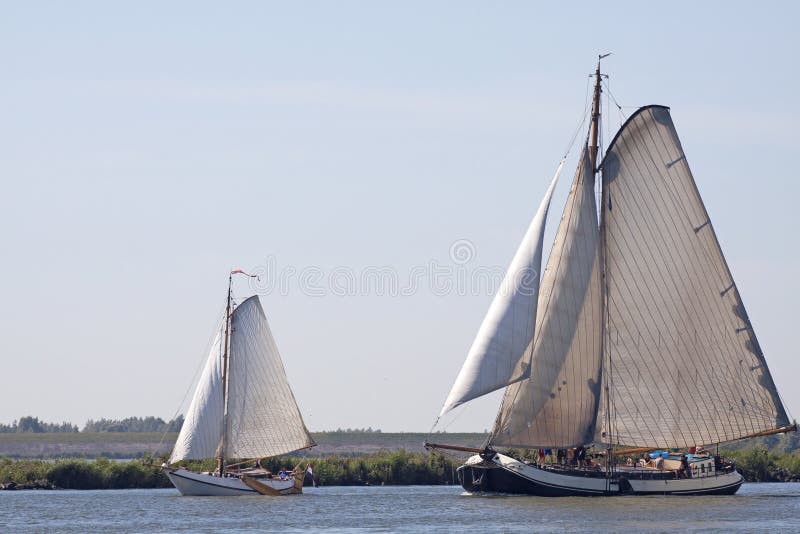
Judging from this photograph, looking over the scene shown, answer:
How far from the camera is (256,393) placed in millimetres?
91750

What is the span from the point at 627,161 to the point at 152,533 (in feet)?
97.8

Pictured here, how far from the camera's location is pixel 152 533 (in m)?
66.6

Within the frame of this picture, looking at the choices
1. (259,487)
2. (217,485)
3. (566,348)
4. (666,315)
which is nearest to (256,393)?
(259,487)

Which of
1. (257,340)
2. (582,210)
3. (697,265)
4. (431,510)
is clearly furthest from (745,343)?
(257,340)

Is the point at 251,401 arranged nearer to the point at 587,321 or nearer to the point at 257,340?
the point at 257,340

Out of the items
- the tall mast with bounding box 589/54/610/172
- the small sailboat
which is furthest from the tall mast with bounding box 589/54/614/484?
the small sailboat

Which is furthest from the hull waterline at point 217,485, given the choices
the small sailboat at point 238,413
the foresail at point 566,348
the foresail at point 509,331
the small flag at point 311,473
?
the foresail at point 509,331

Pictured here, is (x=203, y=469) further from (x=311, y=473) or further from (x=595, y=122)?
(x=595, y=122)

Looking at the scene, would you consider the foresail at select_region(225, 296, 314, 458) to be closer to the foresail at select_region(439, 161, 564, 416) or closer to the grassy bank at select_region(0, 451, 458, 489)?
the grassy bank at select_region(0, 451, 458, 489)

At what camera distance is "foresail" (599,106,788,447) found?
268 feet

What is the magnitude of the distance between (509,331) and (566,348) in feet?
15.8

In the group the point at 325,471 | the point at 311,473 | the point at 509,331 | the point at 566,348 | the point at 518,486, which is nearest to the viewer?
the point at 509,331

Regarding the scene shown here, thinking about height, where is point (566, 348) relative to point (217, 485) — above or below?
above

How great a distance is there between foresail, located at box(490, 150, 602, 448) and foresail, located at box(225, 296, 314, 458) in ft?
52.4
